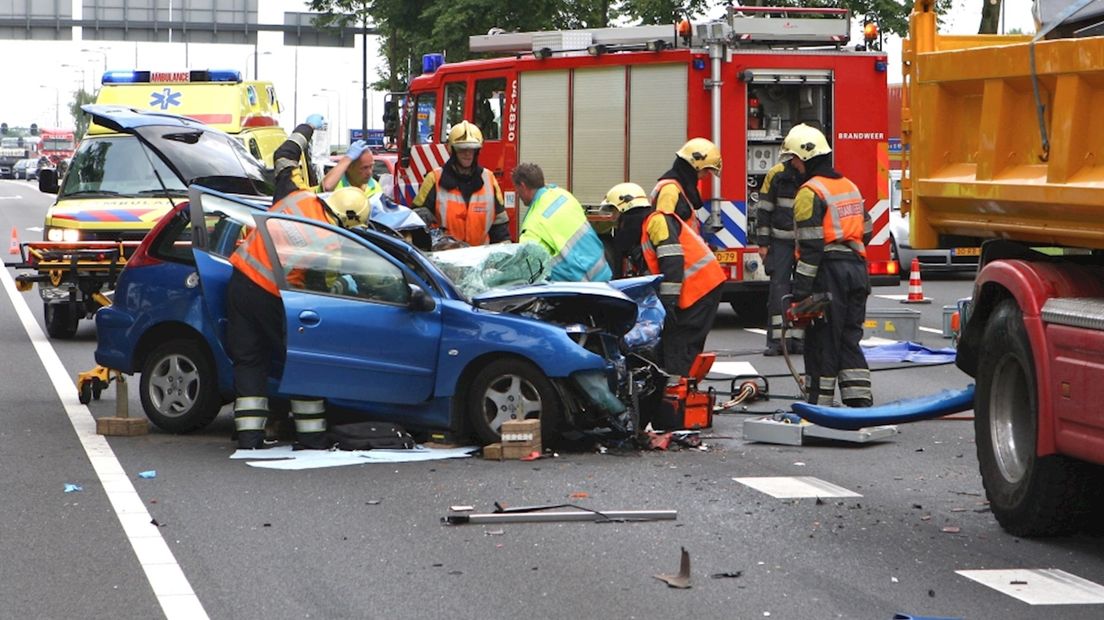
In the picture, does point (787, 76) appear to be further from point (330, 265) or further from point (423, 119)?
point (330, 265)

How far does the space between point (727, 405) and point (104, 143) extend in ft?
28.7

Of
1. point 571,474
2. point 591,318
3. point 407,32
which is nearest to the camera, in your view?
point 571,474

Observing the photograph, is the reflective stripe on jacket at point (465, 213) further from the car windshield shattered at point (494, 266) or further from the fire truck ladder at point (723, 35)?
the fire truck ladder at point (723, 35)

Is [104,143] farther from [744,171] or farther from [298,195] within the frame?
[298,195]

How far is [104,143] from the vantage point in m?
18.5

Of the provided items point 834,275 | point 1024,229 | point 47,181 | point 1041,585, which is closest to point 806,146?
point 834,275

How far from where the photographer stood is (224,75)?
23938 mm

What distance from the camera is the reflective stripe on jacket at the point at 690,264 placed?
452 inches

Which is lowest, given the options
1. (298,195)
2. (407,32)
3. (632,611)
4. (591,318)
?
(632,611)

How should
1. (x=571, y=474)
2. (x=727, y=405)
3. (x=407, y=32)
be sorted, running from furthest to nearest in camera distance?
(x=407, y=32)
(x=727, y=405)
(x=571, y=474)

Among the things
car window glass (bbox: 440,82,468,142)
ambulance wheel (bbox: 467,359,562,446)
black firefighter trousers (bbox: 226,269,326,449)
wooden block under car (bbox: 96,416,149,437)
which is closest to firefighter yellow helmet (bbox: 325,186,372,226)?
black firefighter trousers (bbox: 226,269,326,449)

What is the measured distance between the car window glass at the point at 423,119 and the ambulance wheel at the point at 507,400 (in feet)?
35.9

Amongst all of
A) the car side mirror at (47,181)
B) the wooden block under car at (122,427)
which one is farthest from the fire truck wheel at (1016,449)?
the car side mirror at (47,181)

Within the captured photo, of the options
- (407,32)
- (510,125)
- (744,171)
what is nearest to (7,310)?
(510,125)
